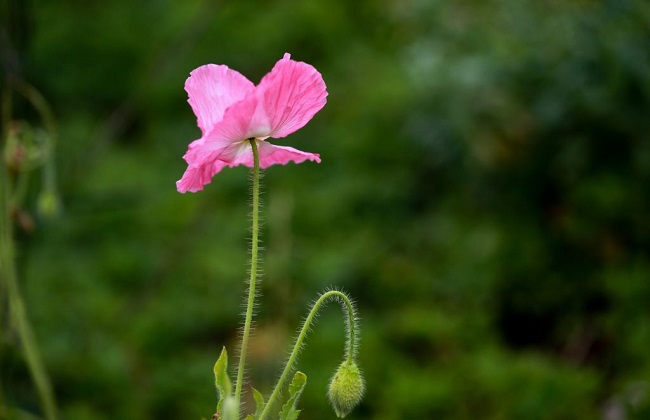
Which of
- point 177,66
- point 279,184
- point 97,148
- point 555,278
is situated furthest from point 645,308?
point 177,66

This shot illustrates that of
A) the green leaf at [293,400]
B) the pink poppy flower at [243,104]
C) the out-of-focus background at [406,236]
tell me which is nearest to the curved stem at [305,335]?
the green leaf at [293,400]

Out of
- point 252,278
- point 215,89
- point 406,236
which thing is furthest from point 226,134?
point 406,236

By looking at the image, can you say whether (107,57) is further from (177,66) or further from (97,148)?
(97,148)

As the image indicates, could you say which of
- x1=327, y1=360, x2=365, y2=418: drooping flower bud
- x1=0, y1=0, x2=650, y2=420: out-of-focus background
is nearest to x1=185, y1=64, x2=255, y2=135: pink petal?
x1=327, y1=360, x2=365, y2=418: drooping flower bud

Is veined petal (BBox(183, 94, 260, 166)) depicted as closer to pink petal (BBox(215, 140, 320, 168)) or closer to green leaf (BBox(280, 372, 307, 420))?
pink petal (BBox(215, 140, 320, 168))

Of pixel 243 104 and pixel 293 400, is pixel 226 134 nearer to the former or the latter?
pixel 243 104

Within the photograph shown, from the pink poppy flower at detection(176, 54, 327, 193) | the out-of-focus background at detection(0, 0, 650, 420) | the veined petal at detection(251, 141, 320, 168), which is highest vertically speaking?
the pink poppy flower at detection(176, 54, 327, 193)
